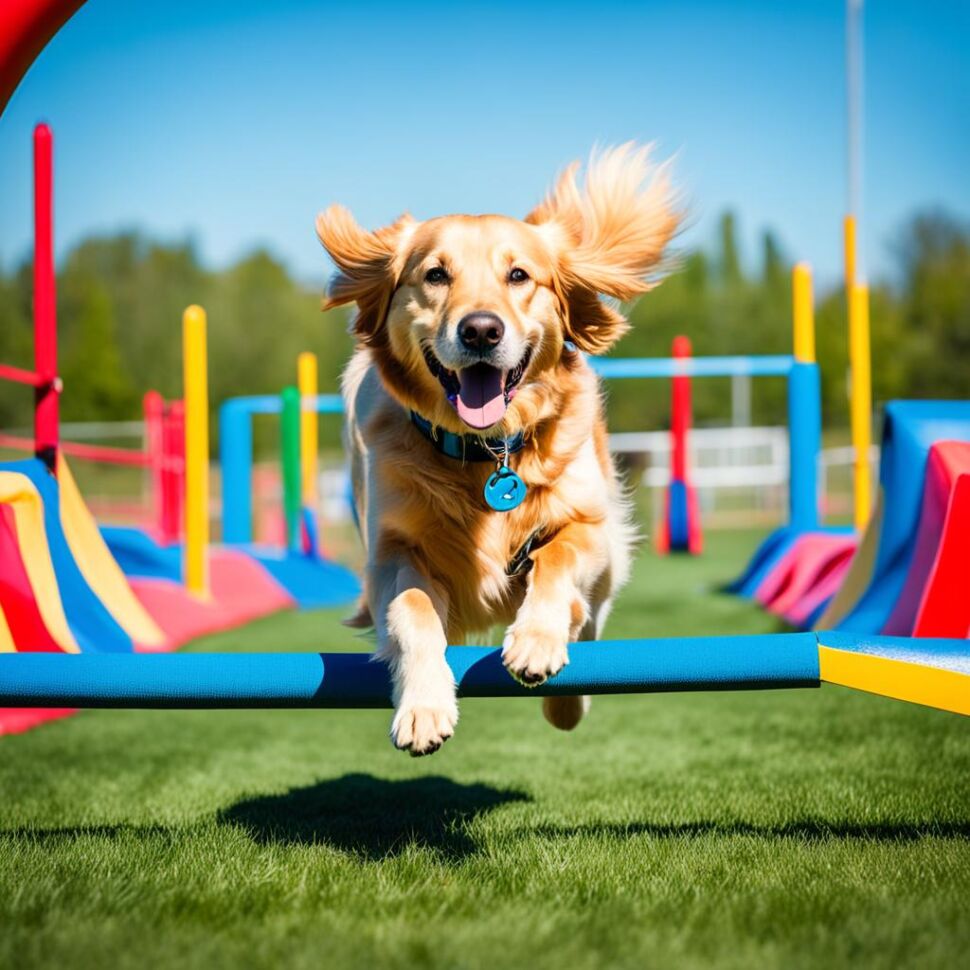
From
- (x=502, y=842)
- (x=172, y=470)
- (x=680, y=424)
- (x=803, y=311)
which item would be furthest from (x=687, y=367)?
(x=502, y=842)

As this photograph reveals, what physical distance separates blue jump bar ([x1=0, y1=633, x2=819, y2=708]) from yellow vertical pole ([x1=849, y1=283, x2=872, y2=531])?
16.2ft

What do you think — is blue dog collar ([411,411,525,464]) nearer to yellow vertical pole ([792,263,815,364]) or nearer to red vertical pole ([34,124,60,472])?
red vertical pole ([34,124,60,472])

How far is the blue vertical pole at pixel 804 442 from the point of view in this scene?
8258 mm

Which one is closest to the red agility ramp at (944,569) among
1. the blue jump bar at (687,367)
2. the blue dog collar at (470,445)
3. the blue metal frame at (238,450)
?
the blue dog collar at (470,445)

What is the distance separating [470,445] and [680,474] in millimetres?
8943

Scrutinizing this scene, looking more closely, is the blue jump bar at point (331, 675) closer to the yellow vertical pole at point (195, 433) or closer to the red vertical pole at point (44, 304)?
the red vertical pole at point (44, 304)

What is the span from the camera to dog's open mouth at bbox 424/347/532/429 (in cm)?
316

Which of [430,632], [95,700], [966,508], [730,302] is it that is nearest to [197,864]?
[95,700]

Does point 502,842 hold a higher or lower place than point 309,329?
lower

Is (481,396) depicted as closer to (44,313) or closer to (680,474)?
(44,313)

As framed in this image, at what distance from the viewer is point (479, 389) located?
126 inches

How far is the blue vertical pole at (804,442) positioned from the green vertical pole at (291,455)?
13.8 ft

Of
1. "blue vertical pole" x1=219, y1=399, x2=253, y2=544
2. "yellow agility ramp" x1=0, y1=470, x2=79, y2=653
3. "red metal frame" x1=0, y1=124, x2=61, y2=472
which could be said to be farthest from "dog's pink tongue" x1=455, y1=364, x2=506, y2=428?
"blue vertical pole" x1=219, y1=399, x2=253, y2=544

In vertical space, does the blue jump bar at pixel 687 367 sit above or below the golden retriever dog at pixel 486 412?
above
